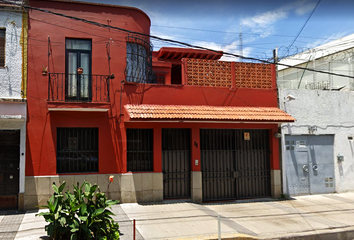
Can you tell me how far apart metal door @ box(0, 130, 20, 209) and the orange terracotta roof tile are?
12.7ft

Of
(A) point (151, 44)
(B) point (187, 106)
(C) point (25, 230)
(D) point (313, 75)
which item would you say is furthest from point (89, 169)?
(D) point (313, 75)

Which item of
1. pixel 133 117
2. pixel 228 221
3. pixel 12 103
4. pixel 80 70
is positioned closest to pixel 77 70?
pixel 80 70

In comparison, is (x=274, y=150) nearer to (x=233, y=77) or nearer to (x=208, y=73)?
(x=233, y=77)

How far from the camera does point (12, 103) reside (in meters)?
10.7

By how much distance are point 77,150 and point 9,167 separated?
2192 millimetres

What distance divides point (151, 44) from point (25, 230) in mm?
8021

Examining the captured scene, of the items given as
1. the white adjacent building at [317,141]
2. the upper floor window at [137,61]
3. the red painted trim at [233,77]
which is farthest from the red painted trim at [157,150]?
the white adjacent building at [317,141]

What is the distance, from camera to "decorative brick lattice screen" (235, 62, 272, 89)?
13273 millimetres

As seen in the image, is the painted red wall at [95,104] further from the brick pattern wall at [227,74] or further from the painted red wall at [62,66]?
the brick pattern wall at [227,74]

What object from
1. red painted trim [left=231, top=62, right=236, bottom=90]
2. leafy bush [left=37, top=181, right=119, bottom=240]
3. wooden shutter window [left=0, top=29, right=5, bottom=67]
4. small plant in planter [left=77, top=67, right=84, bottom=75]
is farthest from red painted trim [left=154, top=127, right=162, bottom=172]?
wooden shutter window [left=0, top=29, right=5, bottom=67]

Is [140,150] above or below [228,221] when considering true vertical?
above

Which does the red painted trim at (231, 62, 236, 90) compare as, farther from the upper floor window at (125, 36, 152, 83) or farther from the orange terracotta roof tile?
the upper floor window at (125, 36, 152, 83)

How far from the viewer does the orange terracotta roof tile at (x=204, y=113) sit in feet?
36.7

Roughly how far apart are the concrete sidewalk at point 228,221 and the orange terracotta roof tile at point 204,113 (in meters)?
3.08
